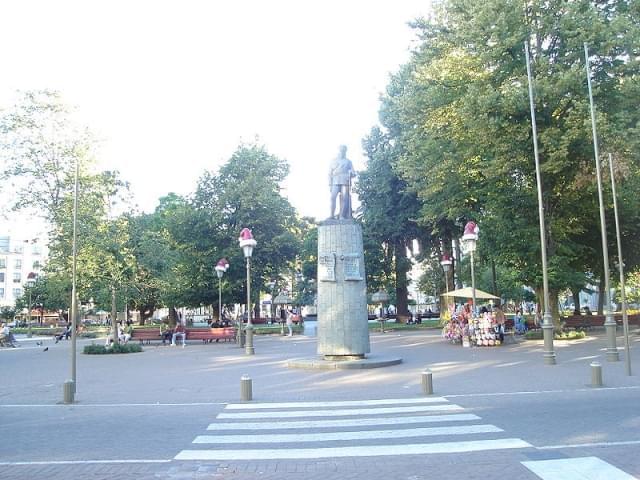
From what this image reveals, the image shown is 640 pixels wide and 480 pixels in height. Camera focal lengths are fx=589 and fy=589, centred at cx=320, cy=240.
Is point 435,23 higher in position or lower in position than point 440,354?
higher

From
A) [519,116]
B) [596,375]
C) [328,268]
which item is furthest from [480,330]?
[596,375]

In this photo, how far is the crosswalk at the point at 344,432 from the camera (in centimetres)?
768

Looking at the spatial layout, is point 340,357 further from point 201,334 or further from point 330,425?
point 201,334

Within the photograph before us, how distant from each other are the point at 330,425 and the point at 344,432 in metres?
0.63

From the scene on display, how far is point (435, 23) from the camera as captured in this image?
2981cm

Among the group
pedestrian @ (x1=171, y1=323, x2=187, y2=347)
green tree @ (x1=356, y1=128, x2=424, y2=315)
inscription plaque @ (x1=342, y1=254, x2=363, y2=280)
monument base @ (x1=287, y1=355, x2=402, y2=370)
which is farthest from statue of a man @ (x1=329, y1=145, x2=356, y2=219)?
green tree @ (x1=356, y1=128, x2=424, y2=315)

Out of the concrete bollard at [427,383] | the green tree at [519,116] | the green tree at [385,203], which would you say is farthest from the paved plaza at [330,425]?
the green tree at [385,203]

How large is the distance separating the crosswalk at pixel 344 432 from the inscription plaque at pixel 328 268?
7.16m

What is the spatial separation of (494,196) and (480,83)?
5.01 m

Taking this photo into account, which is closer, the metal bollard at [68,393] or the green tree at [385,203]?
the metal bollard at [68,393]

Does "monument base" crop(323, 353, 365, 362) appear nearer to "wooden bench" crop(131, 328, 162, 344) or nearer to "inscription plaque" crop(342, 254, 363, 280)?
"inscription plaque" crop(342, 254, 363, 280)

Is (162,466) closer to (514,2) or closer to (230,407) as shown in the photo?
(230,407)

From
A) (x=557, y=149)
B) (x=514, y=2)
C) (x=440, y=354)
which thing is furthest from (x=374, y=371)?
(x=514, y=2)

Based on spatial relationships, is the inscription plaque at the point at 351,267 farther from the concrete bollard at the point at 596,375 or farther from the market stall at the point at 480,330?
the market stall at the point at 480,330
